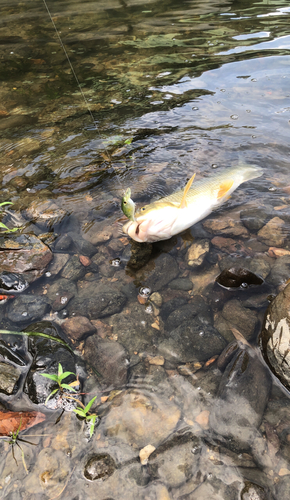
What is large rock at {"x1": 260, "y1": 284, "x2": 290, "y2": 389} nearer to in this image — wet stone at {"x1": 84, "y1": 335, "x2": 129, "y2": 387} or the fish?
wet stone at {"x1": 84, "y1": 335, "x2": 129, "y2": 387}

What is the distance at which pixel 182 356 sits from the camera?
10.1 ft

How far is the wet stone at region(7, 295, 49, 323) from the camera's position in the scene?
3404mm

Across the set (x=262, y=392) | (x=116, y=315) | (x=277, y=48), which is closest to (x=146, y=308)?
(x=116, y=315)

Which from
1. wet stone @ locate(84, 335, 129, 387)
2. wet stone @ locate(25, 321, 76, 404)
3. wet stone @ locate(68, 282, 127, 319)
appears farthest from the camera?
wet stone @ locate(68, 282, 127, 319)

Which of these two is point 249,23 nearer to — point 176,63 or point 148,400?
point 176,63

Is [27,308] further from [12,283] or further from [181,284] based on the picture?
[181,284]

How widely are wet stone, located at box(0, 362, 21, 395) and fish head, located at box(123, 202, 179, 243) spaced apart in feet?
5.77

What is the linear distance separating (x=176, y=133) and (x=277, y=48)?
477 centimetres

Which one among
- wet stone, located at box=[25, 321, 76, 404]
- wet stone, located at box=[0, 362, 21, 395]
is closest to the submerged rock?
wet stone, located at box=[25, 321, 76, 404]

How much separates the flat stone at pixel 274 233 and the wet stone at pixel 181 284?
1124 millimetres

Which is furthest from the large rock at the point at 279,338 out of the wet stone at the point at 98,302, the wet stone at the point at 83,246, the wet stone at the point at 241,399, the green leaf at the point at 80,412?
the wet stone at the point at 83,246

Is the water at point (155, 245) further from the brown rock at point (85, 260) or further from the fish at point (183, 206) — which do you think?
the fish at point (183, 206)

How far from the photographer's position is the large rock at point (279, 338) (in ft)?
8.63

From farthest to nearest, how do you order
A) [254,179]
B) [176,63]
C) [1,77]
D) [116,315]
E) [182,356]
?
[1,77]
[176,63]
[254,179]
[116,315]
[182,356]
